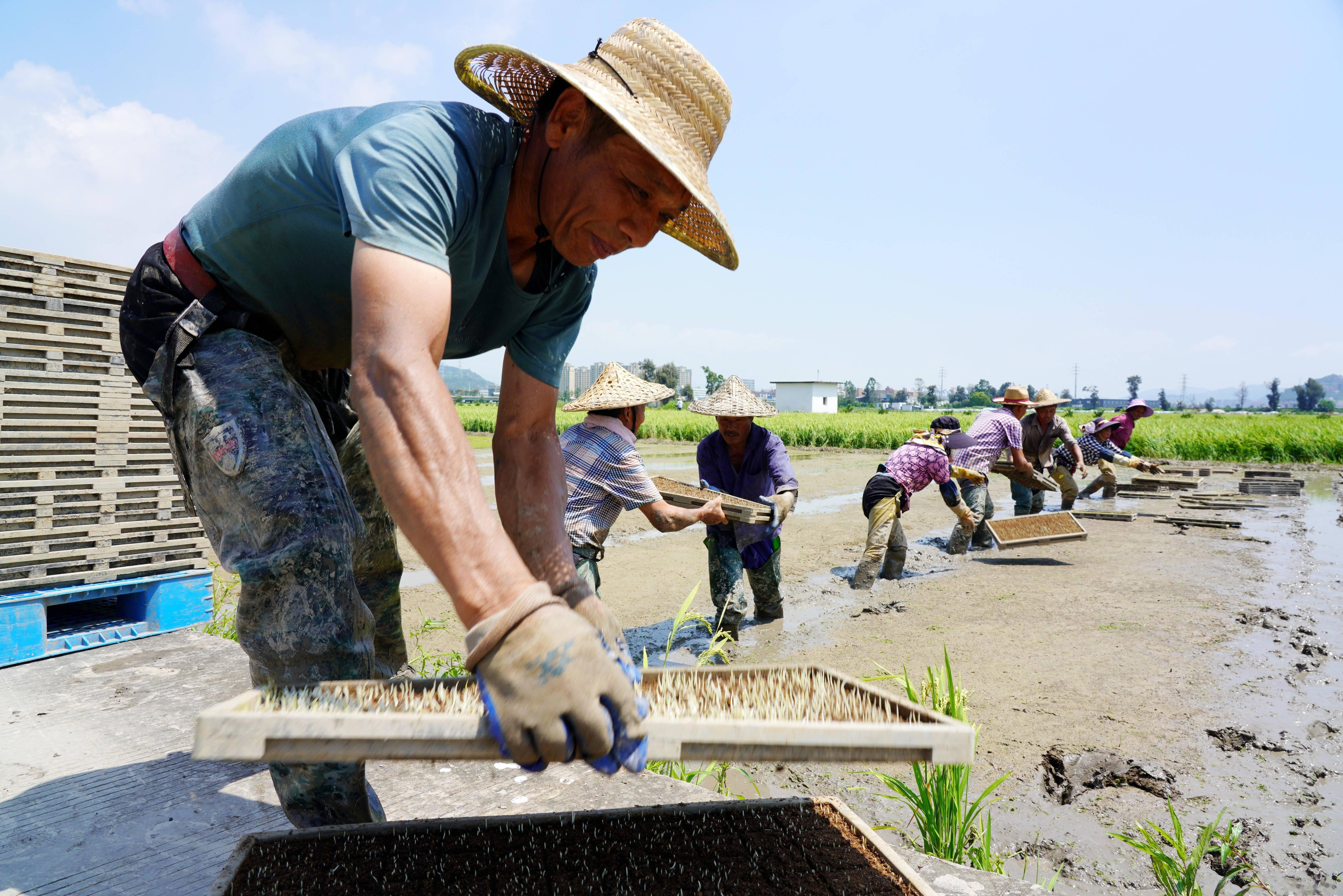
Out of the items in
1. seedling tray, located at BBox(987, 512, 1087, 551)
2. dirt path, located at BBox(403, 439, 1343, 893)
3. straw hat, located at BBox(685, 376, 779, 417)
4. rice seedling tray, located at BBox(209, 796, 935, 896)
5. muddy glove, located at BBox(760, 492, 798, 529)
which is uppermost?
straw hat, located at BBox(685, 376, 779, 417)

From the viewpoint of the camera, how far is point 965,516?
7770mm

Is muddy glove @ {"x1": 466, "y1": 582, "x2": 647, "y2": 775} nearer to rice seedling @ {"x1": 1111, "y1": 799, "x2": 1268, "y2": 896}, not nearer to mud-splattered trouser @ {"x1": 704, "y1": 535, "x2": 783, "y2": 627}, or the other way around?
rice seedling @ {"x1": 1111, "y1": 799, "x2": 1268, "y2": 896}

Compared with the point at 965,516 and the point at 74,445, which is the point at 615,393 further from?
the point at 965,516

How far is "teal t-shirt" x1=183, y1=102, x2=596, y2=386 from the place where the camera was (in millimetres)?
1332

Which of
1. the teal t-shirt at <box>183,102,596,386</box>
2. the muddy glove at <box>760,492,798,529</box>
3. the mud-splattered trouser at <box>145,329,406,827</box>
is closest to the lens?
the teal t-shirt at <box>183,102,596,386</box>

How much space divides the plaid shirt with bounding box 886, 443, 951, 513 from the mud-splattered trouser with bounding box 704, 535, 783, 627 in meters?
1.96

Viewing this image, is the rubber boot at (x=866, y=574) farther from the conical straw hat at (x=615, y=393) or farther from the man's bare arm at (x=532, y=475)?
the man's bare arm at (x=532, y=475)

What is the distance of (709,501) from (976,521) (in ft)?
14.0

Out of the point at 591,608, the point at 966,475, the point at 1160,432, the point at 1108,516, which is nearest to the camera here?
the point at 591,608

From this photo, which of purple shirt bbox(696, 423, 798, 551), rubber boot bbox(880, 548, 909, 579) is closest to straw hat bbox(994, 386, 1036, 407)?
rubber boot bbox(880, 548, 909, 579)

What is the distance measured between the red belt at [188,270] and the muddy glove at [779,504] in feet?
13.0

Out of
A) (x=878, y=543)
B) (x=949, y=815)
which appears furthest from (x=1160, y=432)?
(x=949, y=815)

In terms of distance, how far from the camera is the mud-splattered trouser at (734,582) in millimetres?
5320

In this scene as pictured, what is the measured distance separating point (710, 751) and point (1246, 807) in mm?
2884
